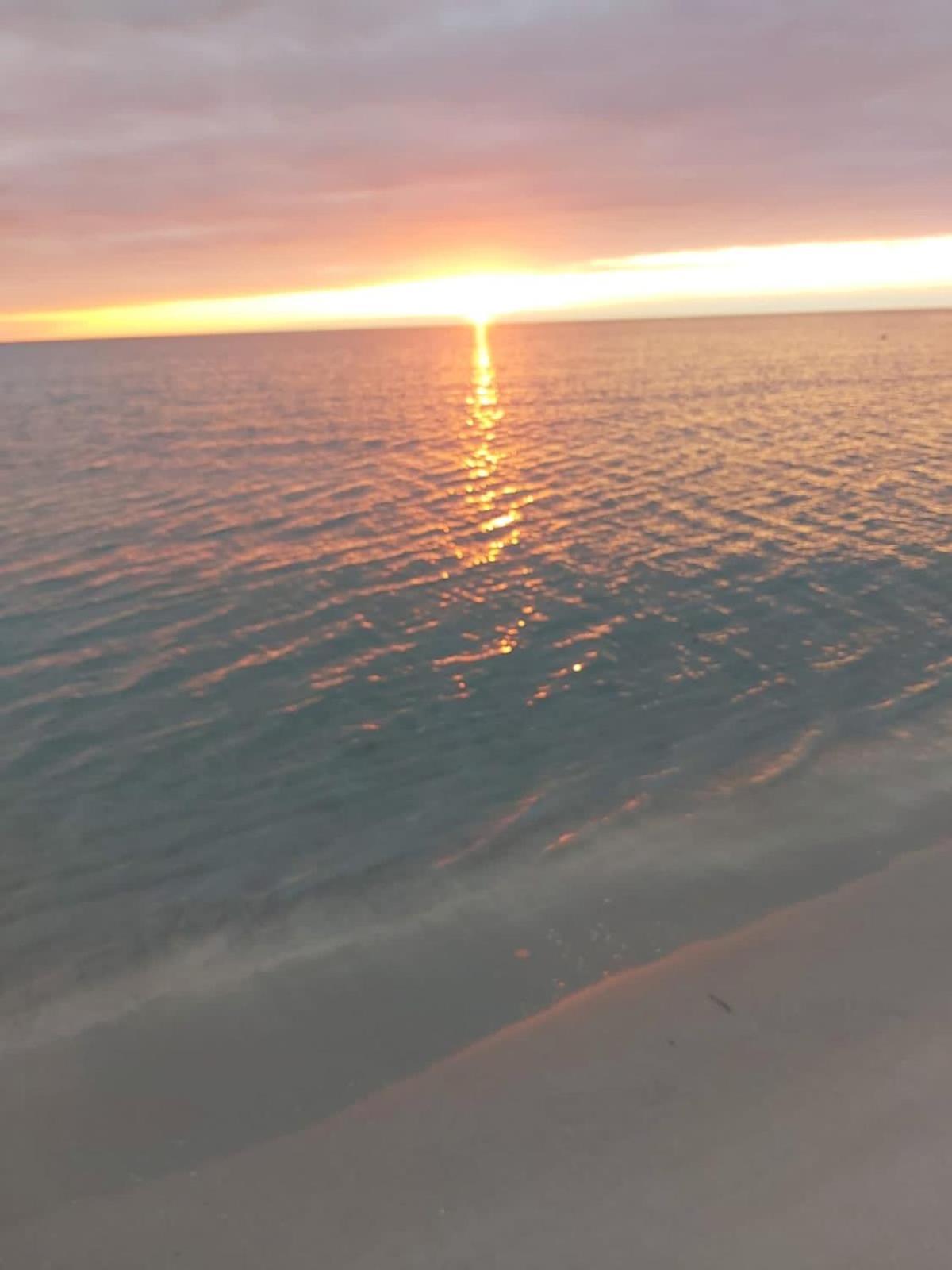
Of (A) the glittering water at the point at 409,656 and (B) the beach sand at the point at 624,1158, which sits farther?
(A) the glittering water at the point at 409,656

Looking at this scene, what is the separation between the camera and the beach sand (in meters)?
7.08

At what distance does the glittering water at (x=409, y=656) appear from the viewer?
13.6m

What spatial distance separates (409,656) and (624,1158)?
13.4 metres

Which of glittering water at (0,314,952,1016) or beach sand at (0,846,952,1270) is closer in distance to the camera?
beach sand at (0,846,952,1270)

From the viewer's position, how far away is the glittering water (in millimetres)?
13602

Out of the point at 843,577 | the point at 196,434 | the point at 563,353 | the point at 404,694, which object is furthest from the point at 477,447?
the point at 563,353

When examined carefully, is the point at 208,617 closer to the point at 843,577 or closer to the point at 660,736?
the point at 660,736

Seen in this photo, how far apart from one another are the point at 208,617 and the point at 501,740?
9.99 metres

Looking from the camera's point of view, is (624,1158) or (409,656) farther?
(409,656)

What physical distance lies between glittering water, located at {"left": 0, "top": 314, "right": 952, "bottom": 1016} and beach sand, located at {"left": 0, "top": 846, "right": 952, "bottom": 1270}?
3.71m

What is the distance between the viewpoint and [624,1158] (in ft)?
25.7

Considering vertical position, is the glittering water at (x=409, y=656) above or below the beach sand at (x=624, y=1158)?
below

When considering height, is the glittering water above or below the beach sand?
below

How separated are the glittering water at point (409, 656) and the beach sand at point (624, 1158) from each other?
3.71 m
